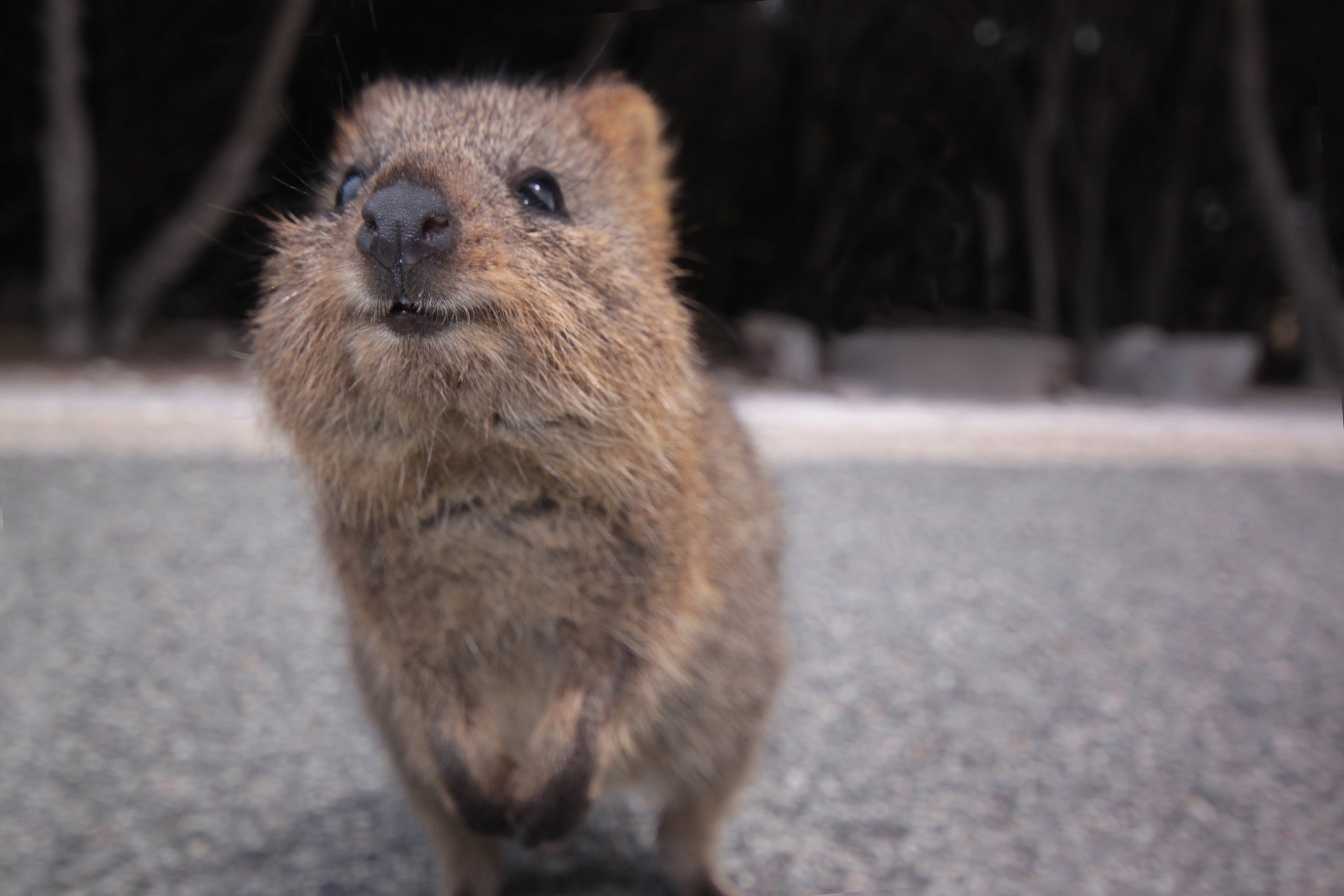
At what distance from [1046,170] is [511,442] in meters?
0.51

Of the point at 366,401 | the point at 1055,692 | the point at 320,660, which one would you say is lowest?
the point at 320,660

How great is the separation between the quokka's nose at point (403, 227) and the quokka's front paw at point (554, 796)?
55cm

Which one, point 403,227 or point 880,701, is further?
point 880,701

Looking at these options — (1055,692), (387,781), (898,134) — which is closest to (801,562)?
(1055,692)

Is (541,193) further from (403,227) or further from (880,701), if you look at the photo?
(880,701)

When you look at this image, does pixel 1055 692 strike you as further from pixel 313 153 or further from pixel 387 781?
pixel 313 153

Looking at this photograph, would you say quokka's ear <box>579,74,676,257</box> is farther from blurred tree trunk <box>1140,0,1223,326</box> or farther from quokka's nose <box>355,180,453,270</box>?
blurred tree trunk <box>1140,0,1223,326</box>

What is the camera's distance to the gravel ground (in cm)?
105

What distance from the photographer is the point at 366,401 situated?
31.1 inches

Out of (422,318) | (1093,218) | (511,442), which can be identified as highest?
(1093,218)

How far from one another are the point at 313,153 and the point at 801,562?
4.81 feet

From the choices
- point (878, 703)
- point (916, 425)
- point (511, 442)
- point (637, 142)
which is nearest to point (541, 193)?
point (637, 142)

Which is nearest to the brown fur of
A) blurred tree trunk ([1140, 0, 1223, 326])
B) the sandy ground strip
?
the sandy ground strip

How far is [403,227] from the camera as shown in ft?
2.17
